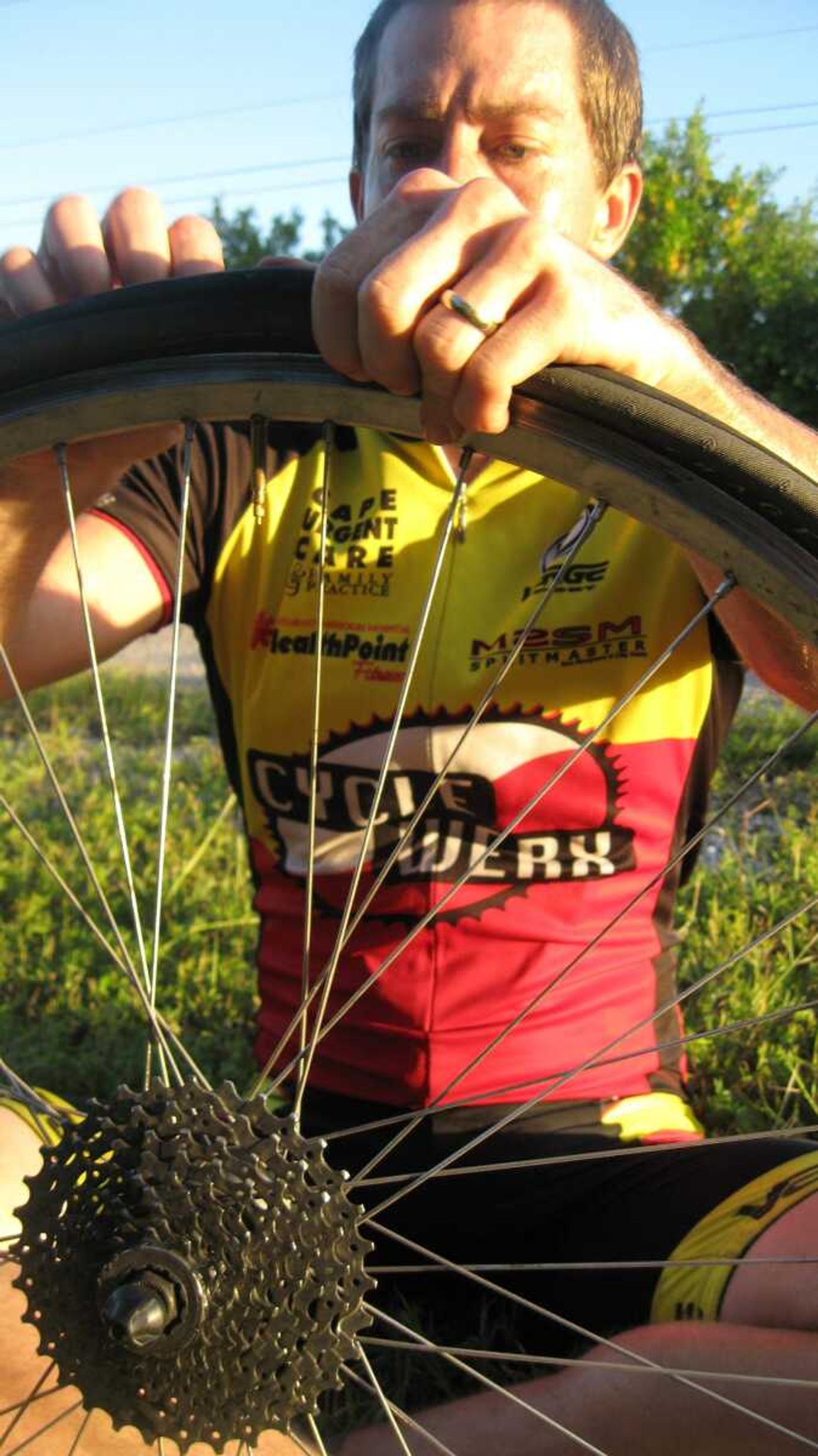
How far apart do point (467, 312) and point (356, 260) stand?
4.1 inches

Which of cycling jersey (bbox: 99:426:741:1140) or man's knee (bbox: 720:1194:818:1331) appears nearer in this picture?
man's knee (bbox: 720:1194:818:1331)

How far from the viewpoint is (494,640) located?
5.25 ft

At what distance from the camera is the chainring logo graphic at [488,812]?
5.18 feet

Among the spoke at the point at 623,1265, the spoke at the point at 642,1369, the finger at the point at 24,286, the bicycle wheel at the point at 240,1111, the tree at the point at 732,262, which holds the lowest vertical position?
the spoke at the point at 642,1369

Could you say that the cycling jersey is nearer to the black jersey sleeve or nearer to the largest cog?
the black jersey sleeve

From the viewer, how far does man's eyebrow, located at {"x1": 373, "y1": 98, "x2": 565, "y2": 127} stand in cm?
149

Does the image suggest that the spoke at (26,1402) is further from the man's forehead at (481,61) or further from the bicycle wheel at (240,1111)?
the man's forehead at (481,61)

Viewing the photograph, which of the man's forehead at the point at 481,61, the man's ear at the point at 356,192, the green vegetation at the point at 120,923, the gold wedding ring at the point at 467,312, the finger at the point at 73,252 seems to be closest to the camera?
the gold wedding ring at the point at 467,312

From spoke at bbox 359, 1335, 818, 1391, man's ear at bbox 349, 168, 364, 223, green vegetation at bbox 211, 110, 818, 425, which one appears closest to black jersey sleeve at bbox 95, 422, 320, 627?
man's ear at bbox 349, 168, 364, 223

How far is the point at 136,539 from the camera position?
1.72 meters

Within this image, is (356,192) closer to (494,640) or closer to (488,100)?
(488,100)

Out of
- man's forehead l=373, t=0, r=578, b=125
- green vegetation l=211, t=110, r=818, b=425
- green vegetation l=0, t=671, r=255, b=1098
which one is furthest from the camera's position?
green vegetation l=211, t=110, r=818, b=425

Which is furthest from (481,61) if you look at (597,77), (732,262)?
(732,262)

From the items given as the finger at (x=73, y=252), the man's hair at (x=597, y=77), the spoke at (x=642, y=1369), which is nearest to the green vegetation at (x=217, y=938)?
the spoke at (x=642, y=1369)
